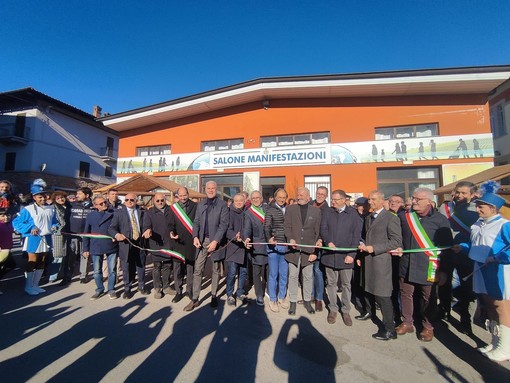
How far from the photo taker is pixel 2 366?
2.67m

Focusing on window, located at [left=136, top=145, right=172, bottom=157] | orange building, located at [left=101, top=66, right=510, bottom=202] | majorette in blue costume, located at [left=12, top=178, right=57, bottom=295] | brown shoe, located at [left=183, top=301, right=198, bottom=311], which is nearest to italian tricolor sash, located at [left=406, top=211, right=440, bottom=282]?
brown shoe, located at [left=183, top=301, right=198, bottom=311]

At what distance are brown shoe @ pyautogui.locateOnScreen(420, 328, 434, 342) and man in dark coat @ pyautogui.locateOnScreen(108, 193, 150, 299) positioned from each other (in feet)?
15.8

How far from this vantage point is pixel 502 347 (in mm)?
2934

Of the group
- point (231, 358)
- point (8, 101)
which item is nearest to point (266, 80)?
point (231, 358)

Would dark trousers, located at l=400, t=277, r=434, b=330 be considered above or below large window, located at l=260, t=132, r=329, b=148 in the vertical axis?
below

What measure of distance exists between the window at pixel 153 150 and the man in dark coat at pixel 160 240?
10.4 meters

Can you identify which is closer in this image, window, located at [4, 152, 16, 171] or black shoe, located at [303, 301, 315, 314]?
black shoe, located at [303, 301, 315, 314]

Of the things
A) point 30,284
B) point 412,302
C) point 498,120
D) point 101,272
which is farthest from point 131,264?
point 498,120

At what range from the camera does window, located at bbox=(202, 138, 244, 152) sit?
13438mm

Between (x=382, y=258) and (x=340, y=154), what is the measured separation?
864cm

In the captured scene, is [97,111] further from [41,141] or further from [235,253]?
[235,253]

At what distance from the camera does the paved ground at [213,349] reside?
8.61 feet

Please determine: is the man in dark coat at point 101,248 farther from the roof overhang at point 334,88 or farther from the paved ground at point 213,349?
the roof overhang at point 334,88

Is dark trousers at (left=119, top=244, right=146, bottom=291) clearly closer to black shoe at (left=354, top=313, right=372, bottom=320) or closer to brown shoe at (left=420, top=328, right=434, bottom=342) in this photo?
black shoe at (left=354, top=313, right=372, bottom=320)
